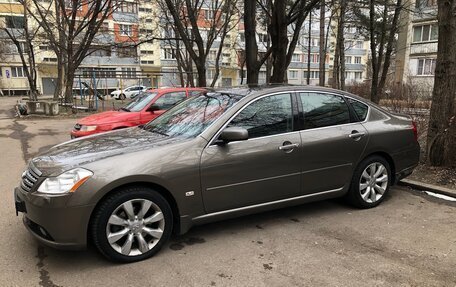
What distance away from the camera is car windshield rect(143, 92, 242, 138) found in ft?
14.1

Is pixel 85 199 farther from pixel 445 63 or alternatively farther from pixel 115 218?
pixel 445 63

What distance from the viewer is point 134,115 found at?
9172 mm

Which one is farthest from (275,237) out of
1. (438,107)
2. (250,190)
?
(438,107)

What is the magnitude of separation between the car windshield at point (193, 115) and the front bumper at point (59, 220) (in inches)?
51.4

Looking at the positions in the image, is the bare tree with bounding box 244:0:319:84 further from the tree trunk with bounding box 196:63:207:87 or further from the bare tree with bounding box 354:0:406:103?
the tree trunk with bounding box 196:63:207:87

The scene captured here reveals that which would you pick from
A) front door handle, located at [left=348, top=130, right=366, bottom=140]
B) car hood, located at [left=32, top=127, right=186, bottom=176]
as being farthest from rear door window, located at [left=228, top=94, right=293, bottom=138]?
front door handle, located at [left=348, top=130, right=366, bottom=140]

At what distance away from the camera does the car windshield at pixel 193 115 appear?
429 centimetres

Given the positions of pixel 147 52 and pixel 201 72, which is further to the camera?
pixel 147 52

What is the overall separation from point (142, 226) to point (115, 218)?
268 mm

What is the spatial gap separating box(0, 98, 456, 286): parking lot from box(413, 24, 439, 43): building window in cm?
3776

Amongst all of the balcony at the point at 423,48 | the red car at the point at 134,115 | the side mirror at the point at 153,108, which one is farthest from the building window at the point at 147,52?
the side mirror at the point at 153,108

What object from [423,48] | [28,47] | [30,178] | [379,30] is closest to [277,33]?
[30,178]

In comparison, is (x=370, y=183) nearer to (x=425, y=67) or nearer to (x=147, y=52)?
(x=425, y=67)

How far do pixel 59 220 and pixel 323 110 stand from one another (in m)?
3.14
